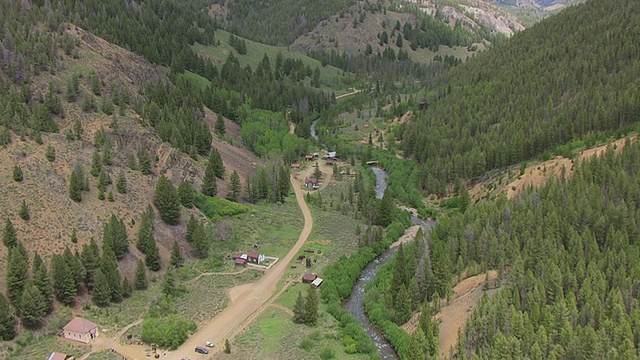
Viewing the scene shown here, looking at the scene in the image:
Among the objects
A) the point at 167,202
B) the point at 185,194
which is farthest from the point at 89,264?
the point at 185,194

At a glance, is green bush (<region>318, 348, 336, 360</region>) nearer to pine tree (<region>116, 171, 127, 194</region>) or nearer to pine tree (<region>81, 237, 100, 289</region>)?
pine tree (<region>81, 237, 100, 289</region>)

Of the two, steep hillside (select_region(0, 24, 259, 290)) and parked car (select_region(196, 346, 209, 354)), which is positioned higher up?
steep hillside (select_region(0, 24, 259, 290))

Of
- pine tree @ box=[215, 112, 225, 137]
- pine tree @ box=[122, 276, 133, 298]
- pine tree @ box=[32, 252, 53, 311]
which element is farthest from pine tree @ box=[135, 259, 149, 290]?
pine tree @ box=[215, 112, 225, 137]

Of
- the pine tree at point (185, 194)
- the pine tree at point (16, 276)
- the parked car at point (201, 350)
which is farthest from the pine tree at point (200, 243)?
the pine tree at point (16, 276)

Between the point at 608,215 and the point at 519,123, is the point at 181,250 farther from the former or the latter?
the point at 519,123

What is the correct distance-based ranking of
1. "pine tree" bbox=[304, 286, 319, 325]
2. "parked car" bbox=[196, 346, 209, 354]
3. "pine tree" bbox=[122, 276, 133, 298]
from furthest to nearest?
1. "pine tree" bbox=[122, 276, 133, 298]
2. "pine tree" bbox=[304, 286, 319, 325]
3. "parked car" bbox=[196, 346, 209, 354]
